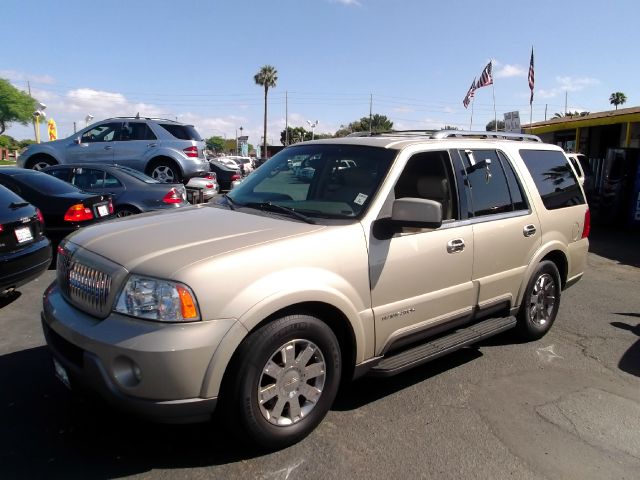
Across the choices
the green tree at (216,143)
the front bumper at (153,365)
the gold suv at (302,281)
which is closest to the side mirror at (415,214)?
the gold suv at (302,281)

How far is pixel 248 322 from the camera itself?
8.57ft

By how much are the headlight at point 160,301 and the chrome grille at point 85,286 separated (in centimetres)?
20

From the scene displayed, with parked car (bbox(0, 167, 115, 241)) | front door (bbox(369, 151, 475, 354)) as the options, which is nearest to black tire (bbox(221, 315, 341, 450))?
front door (bbox(369, 151, 475, 354))

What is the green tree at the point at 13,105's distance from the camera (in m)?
73.9

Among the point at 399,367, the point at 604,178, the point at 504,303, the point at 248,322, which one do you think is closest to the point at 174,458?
the point at 248,322

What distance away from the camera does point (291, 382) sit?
2910mm

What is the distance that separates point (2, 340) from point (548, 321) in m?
5.05

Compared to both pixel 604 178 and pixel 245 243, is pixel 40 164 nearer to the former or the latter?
pixel 245 243

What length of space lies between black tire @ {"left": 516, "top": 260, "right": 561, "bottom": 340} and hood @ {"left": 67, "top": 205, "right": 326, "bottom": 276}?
2.49 metres

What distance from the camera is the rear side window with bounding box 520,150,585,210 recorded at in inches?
187

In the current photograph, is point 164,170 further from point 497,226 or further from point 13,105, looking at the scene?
point 13,105

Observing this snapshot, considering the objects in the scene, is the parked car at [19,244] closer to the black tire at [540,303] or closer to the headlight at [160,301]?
the headlight at [160,301]

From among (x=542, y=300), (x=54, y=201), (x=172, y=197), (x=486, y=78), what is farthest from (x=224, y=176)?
(x=542, y=300)

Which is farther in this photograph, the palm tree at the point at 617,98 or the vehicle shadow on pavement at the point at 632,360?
the palm tree at the point at 617,98
